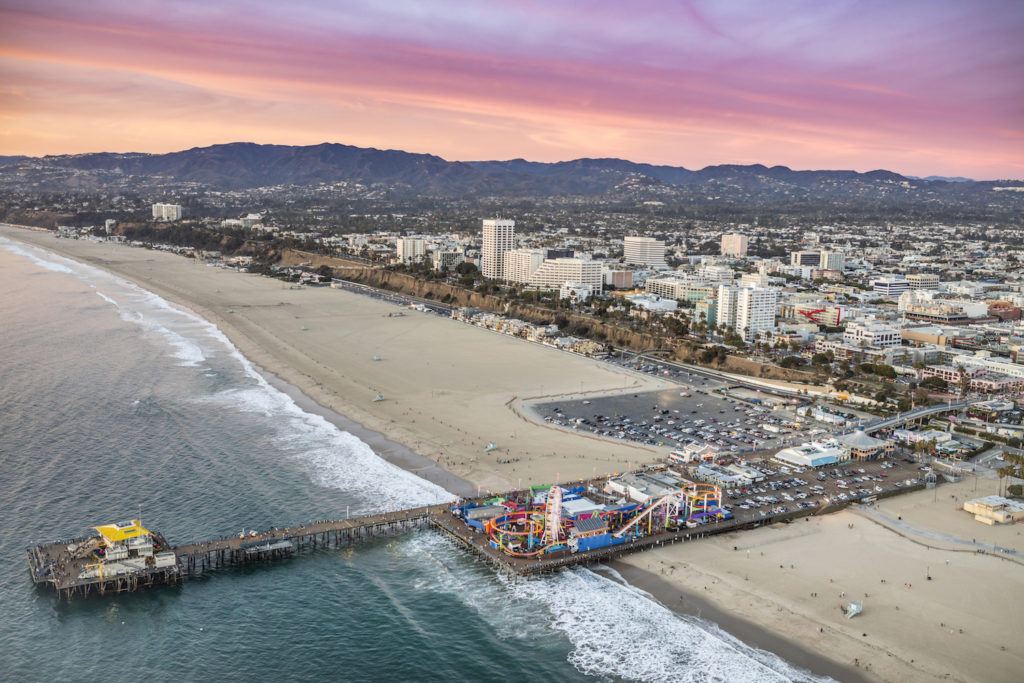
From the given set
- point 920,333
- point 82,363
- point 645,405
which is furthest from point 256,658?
point 920,333

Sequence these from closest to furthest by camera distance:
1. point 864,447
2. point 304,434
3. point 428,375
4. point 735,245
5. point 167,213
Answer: point 864,447 → point 304,434 → point 428,375 → point 735,245 → point 167,213

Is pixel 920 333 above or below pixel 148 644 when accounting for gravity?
above

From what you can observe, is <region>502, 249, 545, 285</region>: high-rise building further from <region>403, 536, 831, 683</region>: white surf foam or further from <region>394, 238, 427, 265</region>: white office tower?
<region>403, 536, 831, 683</region>: white surf foam

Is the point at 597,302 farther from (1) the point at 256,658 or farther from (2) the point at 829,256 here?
(1) the point at 256,658

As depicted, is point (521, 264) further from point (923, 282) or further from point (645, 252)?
point (923, 282)

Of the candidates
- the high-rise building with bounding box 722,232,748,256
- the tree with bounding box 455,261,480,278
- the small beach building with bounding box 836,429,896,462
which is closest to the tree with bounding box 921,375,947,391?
the small beach building with bounding box 836,429,896,462

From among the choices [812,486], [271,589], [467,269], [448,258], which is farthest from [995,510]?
[448,258]

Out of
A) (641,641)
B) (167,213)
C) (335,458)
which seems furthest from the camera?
(167,213)

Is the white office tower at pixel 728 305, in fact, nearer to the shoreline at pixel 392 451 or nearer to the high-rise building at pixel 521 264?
the high-rise building at pixel 521 264
